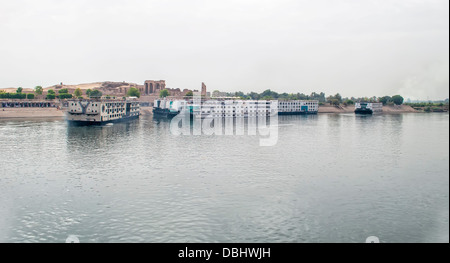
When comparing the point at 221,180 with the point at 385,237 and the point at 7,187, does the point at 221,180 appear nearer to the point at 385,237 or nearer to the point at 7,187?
the point at 385,237

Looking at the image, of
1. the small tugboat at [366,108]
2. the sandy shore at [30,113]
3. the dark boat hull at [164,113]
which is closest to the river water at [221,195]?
the dark boat hull at [164,113]

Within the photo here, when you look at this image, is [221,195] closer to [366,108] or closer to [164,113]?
[164,113]

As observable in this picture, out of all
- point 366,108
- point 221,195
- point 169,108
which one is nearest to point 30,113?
point 169,108

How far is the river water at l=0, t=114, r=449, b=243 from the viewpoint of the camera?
20.3 metres

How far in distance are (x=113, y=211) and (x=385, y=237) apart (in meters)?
15.5

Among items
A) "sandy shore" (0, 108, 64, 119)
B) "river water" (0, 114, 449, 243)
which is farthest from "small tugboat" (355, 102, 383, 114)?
"river water" (0, 114, 449, 243)

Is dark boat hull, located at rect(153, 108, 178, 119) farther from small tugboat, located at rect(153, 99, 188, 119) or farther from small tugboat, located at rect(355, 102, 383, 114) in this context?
small tugboat, located at rect(355, 102, 383, 114)

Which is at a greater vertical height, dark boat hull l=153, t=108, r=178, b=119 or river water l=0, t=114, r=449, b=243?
dark boat hull l=153, t=108, r=178, b=119

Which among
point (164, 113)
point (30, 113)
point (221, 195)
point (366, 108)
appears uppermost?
point (366, 108)

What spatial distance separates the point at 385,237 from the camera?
1983 centimetres

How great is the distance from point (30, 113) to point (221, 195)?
111770 millimetres

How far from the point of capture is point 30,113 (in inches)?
4719

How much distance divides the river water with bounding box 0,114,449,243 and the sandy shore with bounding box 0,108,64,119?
7822 cm

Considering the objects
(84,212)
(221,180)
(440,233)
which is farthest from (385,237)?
(84,212)
